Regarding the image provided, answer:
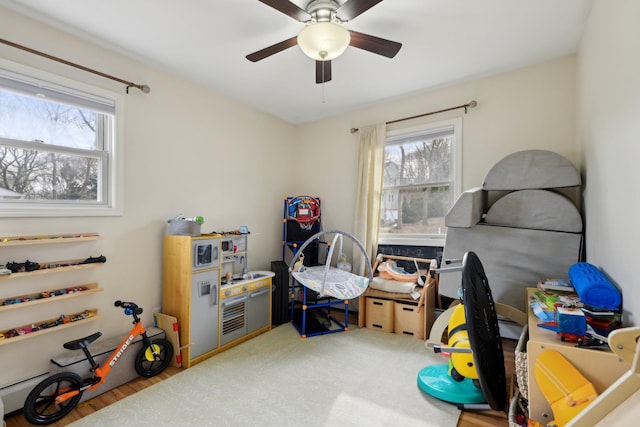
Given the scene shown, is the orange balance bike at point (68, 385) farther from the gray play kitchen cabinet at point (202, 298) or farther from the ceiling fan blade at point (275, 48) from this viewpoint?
the ceiling fan blade at point (275, 48)

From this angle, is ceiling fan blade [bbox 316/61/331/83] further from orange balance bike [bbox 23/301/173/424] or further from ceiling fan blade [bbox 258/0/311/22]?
orange balance bike [bbox 23/301/173/424]

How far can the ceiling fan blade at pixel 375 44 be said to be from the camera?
2.00 meters

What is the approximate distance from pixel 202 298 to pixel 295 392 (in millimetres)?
1176

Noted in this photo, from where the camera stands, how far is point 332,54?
1988 mm

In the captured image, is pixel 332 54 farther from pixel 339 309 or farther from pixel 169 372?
pixel 339 309

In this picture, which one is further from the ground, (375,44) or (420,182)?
(375,44)

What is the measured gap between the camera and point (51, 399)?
1.97 metres

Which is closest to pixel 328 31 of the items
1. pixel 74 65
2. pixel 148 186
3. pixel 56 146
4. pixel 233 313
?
→ pixel 74 65

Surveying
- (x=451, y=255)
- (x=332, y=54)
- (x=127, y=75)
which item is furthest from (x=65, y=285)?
(x=451, y=255)

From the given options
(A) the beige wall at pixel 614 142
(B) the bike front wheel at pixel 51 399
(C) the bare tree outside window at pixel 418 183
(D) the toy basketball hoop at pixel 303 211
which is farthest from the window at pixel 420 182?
(B) the bike front wheel at pixel 51 399

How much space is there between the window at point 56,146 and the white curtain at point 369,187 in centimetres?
260

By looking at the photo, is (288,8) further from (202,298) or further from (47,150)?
(202,298)

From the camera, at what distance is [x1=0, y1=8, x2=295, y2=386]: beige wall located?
216cm

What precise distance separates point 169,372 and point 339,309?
2.22 metres
